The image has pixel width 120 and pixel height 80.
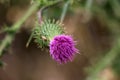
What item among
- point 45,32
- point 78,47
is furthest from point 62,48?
point 78,47

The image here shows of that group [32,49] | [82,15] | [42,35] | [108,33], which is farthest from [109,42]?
[42,35]

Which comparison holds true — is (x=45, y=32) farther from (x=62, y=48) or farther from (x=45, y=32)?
(x=62, y=48)

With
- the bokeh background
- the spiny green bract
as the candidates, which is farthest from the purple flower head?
the bokeh background

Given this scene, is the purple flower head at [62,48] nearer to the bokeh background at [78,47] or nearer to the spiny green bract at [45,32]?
the spiny green bract at [45,32]

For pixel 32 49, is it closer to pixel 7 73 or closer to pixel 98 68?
pixel 7 73

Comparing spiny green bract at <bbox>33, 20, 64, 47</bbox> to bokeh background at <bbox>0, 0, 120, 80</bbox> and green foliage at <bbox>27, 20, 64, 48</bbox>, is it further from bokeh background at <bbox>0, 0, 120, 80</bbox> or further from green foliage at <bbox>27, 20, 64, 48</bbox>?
bokeh background at <bbox>0, 0, 120, 80</bbox>

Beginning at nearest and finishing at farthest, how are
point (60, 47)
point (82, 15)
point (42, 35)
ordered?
point (60, 47), point (42, 35), point (82, 15)

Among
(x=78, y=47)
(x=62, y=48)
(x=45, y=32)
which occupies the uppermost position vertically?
(x=78, y=47)

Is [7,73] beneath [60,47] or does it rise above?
above
